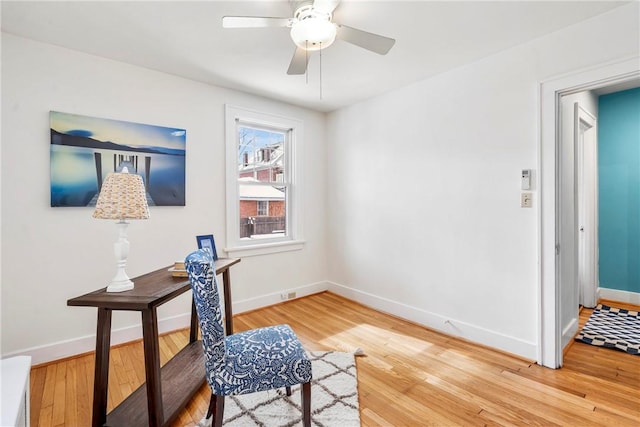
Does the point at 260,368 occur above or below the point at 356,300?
above

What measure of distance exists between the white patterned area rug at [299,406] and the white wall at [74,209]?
1.49 meters

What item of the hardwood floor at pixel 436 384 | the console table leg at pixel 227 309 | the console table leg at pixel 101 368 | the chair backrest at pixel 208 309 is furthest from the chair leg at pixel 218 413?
the console table leg at pixel 227 309

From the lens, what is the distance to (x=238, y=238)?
3438mm

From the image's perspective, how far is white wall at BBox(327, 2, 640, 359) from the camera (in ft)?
7.64

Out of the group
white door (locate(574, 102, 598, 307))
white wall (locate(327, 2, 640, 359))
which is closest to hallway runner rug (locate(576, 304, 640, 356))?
white door (locate(574, 102, 598, 307))

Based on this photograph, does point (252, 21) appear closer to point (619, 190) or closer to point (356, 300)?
point (356, 300)

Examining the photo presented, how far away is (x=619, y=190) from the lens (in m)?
3.59

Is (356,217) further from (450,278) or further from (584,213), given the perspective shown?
(584,213)

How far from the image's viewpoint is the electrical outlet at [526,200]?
→ 236 centimetres

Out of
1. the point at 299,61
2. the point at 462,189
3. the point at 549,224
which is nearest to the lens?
the point at 299,61

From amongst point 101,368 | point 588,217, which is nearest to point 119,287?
point 101,368

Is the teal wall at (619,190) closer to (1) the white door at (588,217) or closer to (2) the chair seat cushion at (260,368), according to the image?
(1) the white door at (588,217)

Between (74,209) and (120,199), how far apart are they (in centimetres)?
122

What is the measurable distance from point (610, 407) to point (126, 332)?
3.59 meters
